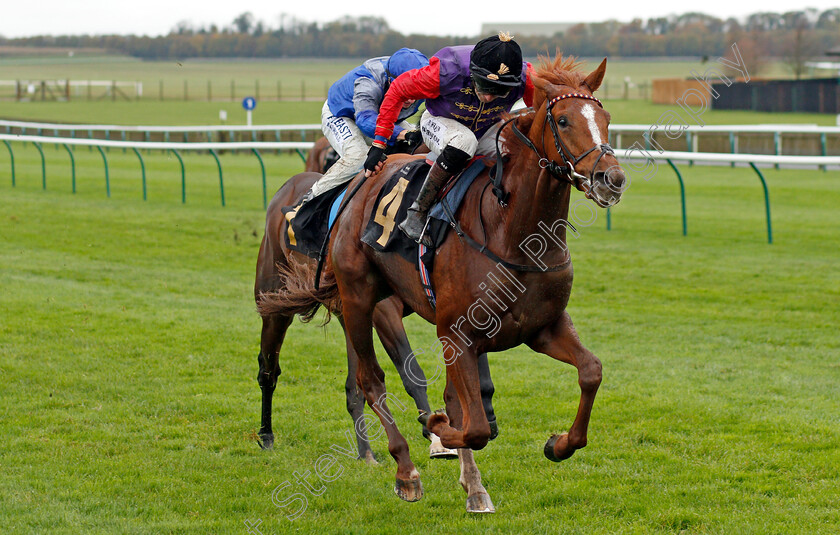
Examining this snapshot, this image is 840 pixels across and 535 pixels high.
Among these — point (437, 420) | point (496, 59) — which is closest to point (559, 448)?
point (437, 420)

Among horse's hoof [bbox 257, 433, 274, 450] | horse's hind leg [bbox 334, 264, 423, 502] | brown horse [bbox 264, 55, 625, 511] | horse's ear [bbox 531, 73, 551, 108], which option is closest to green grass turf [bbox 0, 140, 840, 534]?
horse's hoof [bbox 257, 433, 274, 450]

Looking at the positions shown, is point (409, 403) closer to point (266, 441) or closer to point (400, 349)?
point (266, 441)

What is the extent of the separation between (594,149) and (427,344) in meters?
4.37

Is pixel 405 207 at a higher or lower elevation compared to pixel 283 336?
higher

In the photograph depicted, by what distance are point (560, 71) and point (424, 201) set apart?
87 centimetres

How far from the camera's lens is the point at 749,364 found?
22.4 feet

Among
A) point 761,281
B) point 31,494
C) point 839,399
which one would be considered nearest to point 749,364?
point 839,399

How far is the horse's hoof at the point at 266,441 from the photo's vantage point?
521 cm

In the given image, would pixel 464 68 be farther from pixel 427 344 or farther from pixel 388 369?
pixel 427 344

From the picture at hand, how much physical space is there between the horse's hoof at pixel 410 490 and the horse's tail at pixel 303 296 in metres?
1.17

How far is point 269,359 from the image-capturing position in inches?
217

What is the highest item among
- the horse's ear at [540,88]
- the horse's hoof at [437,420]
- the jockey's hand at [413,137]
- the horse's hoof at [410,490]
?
the horse's ear at [540,88]

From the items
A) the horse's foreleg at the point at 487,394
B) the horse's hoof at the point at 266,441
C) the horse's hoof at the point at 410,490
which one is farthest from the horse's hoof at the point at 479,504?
the horse's hoof at the point at 266,441

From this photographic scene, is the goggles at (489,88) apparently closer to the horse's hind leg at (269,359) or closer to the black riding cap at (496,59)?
the black riding cap at (496,59)
